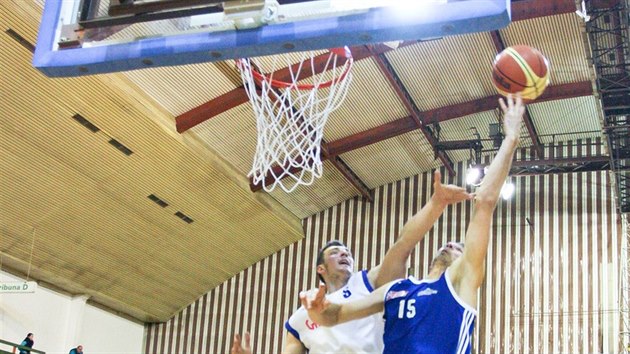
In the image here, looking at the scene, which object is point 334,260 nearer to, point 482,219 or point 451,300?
point 451,300

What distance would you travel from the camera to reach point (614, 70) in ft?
57.6

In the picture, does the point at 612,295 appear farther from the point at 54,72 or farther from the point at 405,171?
the point at 54,72

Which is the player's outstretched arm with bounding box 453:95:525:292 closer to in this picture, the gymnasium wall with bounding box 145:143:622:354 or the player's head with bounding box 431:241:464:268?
the player's head with bounding box 431:241:464:268

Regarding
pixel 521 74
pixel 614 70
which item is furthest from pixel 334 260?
pixel 614 70

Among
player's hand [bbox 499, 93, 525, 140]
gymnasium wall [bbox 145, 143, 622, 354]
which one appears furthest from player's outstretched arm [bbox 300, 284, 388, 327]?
gymnasium wall [bbox 145, 143, 622, 354]

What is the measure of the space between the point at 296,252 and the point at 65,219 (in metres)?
7.28

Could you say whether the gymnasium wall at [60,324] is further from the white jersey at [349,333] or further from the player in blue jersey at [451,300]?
the player in blue jersey at [451,300]

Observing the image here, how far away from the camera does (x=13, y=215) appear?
1758 centimetres

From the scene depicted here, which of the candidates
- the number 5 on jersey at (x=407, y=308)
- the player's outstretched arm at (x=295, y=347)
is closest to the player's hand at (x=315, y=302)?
the number 5 on jersey at (x=407, y=308)

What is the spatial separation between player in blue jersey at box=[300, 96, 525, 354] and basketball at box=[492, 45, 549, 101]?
1.53 m

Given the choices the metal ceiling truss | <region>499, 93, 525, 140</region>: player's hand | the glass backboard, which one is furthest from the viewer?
the metal ceiling truss

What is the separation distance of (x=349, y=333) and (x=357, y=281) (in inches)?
16.9

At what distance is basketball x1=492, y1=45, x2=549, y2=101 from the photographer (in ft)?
21.1

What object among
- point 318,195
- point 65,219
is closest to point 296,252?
point 318,195
